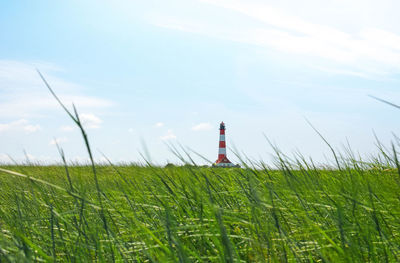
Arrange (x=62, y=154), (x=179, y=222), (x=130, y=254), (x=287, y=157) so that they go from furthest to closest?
(x=287, y=157) < (x=179, y=222) < (x=130, y=254) < (x=62, y=154)

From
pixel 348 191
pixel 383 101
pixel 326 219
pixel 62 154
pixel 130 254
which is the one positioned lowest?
pixel 130 254

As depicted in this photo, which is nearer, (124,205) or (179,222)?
(179,222)

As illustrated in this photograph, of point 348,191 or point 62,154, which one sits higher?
point 62,154

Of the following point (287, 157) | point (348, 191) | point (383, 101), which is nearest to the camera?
point (383, 101)

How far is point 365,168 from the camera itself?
360 centimetres

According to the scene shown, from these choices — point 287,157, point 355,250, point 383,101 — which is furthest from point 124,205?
point 383,101

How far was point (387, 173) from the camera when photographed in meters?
3.08

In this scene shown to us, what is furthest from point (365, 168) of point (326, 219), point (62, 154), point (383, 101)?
point (62, 154)

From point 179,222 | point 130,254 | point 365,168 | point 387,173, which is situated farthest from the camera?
point 365,168

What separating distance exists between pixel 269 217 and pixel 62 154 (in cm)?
101

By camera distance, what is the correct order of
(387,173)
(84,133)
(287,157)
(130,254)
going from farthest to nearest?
(387,173)
(287,157)
(130,254)
(84,133)

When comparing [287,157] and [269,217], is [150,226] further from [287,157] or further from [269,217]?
[287,157]

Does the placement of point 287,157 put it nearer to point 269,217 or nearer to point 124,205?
point 269,217

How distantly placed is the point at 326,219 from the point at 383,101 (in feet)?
2.60
